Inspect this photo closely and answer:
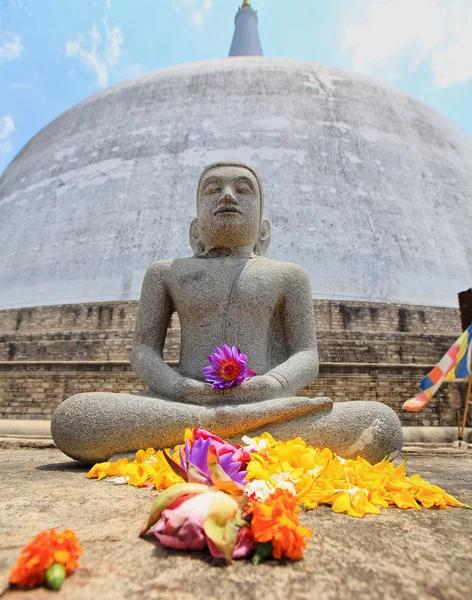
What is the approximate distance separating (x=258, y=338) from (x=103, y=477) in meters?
1.29

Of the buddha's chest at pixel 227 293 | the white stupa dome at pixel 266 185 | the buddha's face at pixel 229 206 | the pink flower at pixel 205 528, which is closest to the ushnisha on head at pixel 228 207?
the buddha's face at pixel 229 206

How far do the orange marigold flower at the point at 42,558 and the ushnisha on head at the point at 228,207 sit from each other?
246cm

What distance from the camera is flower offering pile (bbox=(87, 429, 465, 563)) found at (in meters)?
1.10

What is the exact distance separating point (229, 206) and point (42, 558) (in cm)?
255

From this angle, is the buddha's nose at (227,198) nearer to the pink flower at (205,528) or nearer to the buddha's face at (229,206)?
the buddha's face at (229,206)

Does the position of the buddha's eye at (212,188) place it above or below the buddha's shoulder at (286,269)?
above

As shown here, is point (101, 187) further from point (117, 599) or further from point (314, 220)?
point (117, 599)

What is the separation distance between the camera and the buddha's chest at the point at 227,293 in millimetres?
3049

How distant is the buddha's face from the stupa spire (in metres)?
27.8

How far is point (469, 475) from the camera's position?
2.68 m

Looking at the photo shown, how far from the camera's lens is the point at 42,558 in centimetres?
93

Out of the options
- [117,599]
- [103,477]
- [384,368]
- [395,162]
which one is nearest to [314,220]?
[395,162]

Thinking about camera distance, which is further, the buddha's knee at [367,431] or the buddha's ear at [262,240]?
the buddha's ear at [262,240]

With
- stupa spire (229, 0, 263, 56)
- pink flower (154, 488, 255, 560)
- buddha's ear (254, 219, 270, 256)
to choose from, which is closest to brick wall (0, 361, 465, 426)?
buddha's ear (254, 219, 270, 256)
